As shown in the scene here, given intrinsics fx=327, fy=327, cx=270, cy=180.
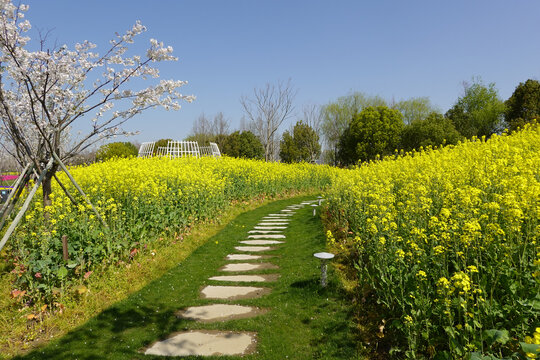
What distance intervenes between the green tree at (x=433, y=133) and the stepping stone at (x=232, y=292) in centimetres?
→ 2753

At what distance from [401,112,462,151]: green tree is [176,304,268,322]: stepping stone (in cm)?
2828

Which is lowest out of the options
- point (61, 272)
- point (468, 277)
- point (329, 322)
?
point (329, 322)

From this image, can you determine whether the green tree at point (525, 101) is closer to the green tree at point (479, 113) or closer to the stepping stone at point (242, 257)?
the green tree at point (479, 113)

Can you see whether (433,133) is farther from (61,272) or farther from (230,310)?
(61,272)

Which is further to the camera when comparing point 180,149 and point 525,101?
point 525,101

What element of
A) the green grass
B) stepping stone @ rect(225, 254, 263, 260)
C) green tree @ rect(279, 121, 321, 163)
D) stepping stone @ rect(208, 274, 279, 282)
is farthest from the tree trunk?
green tree @ rect(279, 121, 321, 163)

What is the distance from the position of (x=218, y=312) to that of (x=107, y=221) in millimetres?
4124

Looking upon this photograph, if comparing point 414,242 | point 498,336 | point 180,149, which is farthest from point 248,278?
point 180,149

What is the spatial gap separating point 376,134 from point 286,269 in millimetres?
32357

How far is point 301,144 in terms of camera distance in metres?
44.4

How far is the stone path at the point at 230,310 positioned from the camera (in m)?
4.27

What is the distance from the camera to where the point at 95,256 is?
618cm

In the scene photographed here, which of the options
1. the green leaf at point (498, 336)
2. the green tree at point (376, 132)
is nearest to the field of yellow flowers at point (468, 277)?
the green leaf at point (498, 336)

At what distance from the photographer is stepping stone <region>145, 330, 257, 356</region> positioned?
13.7 feet
